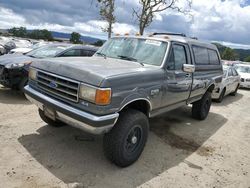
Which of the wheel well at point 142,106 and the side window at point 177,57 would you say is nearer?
the wheel well at point 142,106

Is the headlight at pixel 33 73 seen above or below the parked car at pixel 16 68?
above

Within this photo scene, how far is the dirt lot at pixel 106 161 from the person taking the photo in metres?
3.50

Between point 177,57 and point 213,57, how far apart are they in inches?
95.0

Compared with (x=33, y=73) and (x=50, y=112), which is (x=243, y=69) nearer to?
(x=33, y=73)

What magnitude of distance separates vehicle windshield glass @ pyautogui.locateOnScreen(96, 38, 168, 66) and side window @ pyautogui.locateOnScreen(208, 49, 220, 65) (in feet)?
8.13

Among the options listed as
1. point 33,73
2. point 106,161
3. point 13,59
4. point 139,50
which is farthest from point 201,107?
point 13,59

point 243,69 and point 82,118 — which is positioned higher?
point 82,118

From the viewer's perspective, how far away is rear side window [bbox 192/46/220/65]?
5.87 m

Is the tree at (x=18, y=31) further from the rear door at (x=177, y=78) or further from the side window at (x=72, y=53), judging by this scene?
the rear door at (x=177, y=78)

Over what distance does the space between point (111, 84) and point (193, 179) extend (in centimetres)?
194

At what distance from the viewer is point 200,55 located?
20.0 feet

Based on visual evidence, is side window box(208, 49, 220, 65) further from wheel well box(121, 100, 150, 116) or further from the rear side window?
wheel well box(121, 100, 150, 116)

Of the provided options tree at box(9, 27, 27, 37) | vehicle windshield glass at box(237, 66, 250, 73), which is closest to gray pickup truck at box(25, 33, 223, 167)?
vehicle windshield glass at box(237, 66, 250, 73)

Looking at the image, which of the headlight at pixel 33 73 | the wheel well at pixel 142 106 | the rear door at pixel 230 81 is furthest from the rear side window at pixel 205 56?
the rear door at pixel 230 81
